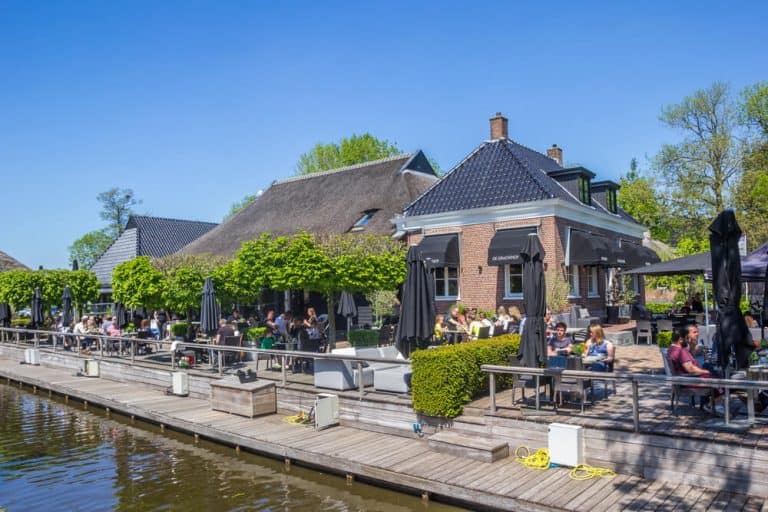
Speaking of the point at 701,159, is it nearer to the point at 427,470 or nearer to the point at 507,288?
the point at 507,288

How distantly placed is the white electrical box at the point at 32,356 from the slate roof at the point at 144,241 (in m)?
12.4

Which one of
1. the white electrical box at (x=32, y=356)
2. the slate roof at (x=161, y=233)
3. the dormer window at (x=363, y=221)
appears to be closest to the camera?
the white electrical box at (x=32, y=356)

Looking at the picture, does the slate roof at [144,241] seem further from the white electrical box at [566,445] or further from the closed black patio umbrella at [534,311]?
the white electrical box at [566,445]

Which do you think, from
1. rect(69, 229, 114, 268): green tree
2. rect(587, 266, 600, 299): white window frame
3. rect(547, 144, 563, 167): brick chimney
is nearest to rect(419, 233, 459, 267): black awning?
rect(587, 266, 600, 299): white window frame

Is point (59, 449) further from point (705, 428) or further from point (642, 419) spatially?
point (705, 428)

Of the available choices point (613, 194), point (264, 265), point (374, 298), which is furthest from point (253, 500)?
point (613, 194)

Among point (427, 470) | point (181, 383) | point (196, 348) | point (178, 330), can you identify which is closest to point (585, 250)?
point (196, 348)

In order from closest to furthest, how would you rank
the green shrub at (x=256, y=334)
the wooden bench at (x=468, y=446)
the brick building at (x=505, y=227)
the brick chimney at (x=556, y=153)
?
the wooden bench at (x=468, y=446)
the green shrub at (x=256, y=334)
the brick building at (x=505, y=227)
the brick chimney at (x=556, y=153)

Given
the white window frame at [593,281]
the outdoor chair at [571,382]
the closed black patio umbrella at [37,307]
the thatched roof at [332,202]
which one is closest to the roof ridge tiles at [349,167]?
the thatched roof at [332,202]

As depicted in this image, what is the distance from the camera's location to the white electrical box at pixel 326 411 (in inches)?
410

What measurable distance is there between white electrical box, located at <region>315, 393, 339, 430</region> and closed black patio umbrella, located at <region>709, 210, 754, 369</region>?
6.09 m

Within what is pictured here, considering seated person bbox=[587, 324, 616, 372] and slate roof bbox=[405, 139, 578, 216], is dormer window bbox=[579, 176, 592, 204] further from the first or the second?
seated person bbox=[587, 324, 616, 372]

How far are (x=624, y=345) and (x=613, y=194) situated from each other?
11.4m

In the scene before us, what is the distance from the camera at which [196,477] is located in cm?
917
